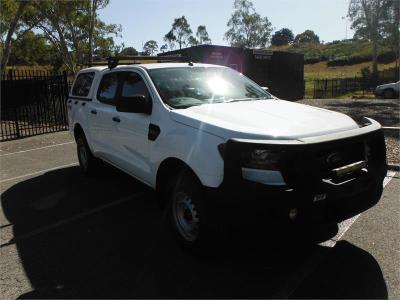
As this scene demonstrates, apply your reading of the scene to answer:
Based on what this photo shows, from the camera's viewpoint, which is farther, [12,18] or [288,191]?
[12,18]

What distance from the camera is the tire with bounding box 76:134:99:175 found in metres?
→ 6.95

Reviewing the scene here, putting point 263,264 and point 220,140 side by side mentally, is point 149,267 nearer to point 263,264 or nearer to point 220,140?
point 263,264

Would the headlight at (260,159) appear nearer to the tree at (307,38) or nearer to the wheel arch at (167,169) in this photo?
the wheel arch at (167,169)

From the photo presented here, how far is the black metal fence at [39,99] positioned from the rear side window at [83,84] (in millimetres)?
6588

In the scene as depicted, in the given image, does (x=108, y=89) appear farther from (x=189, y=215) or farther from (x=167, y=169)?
(x=189, y=215)

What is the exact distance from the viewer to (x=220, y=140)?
3.54 meters

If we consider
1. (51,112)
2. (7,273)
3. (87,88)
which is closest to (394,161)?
(87,88)

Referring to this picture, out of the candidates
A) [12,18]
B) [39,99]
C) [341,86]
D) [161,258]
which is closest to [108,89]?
[161,258]

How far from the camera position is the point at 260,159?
3334 mm

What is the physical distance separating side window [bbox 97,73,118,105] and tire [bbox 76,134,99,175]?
3.36ft

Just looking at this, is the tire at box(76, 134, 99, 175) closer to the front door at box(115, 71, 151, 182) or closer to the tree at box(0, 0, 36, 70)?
the front door at box(115, 71, 151, 182)

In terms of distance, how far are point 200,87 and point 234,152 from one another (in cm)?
182

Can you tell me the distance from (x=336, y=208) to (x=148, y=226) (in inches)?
87.6

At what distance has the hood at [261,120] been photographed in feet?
11.5
